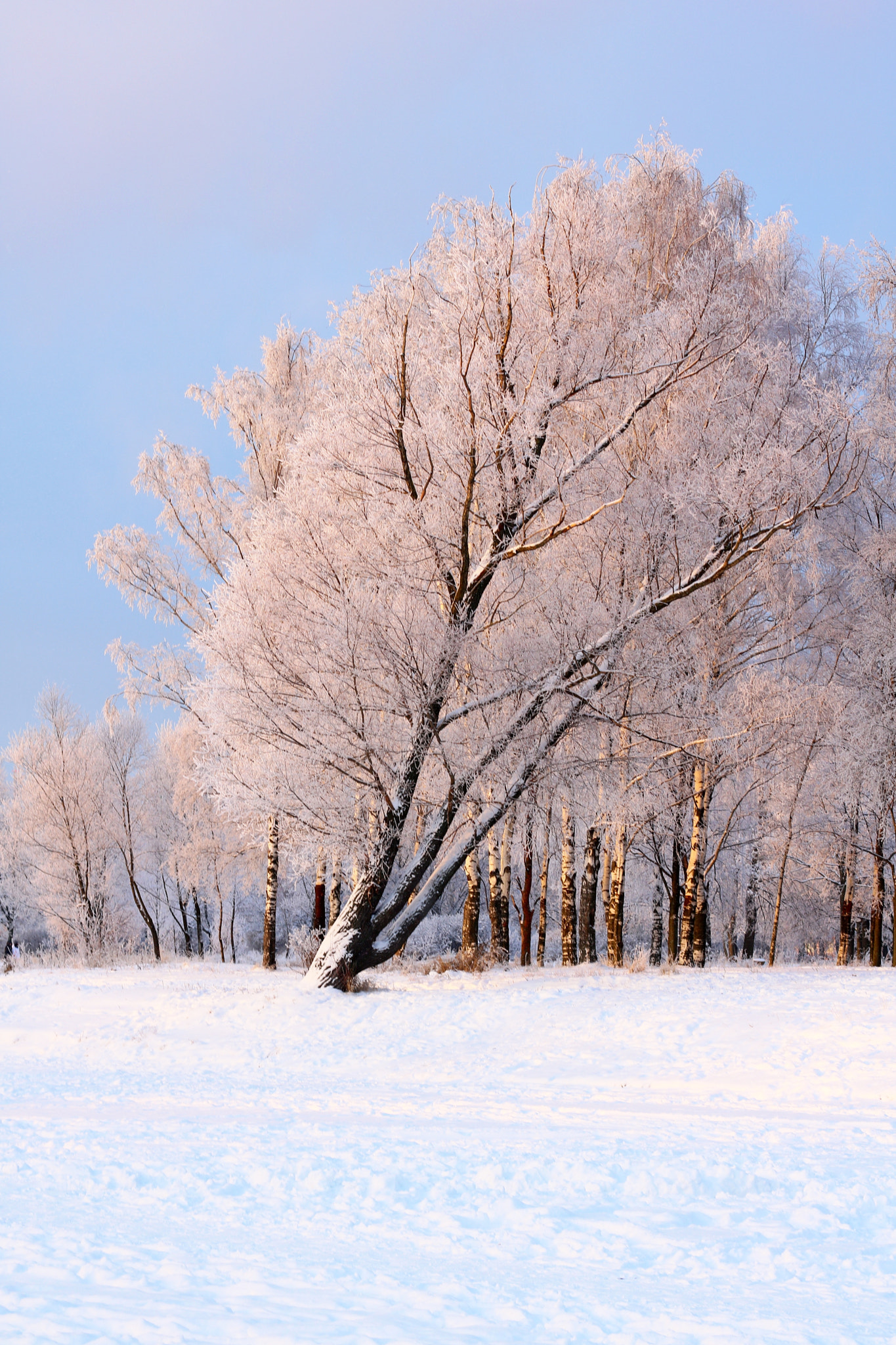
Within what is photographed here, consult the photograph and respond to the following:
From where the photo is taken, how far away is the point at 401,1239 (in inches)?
155

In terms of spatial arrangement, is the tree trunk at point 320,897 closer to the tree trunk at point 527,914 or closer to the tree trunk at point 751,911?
the tree trunk at point 527,914

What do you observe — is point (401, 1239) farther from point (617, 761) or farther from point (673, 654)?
point (673, 654)

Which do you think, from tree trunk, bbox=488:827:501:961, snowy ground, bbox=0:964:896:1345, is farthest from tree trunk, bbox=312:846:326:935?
snowy ground, bbox=0:964:896:1345

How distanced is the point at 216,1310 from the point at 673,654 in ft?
44.5

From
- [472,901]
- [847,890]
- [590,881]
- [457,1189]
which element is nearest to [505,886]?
[472,901]

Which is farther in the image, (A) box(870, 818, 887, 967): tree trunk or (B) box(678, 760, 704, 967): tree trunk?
(A) box(870, 818, 887, 967): tree trunk

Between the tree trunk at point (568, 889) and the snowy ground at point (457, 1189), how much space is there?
26.8 feet

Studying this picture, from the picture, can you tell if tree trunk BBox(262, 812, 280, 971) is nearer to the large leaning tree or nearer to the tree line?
the tree line

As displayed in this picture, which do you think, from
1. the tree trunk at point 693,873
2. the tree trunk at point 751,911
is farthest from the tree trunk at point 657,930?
the tree trunk at point 693,873

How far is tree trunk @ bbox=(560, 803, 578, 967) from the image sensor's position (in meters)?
18.4

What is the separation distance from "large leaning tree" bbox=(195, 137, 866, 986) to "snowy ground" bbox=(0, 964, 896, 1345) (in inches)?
163

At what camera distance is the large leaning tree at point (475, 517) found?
12.9 meters

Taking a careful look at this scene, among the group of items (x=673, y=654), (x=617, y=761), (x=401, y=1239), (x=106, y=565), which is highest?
(x=106, y=565)

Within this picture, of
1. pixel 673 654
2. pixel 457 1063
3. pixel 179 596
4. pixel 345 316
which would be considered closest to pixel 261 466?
pixel 179 596
